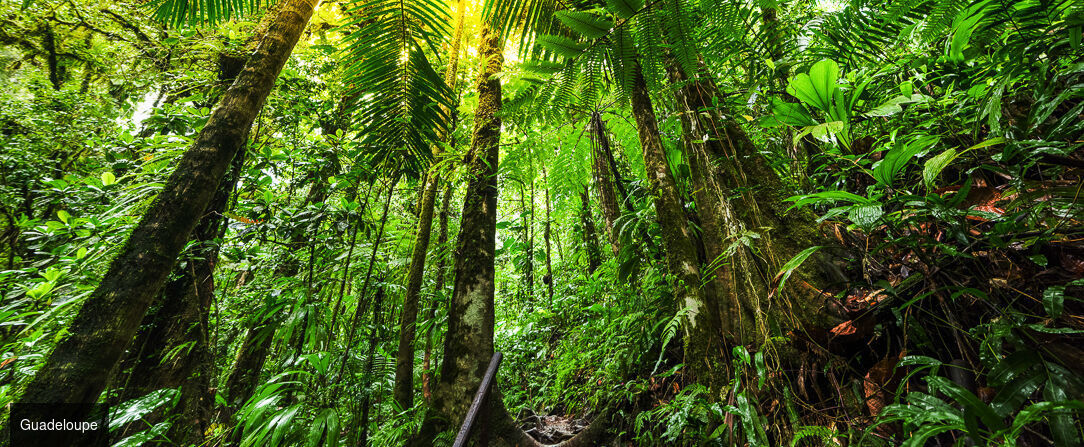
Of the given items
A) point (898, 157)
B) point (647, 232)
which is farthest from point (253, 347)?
point (898, 157)

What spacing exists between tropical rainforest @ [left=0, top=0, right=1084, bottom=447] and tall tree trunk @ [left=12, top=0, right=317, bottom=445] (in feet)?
0.03

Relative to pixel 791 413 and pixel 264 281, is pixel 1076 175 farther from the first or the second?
pixel 264 281

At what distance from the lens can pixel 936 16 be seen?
3.63 feet

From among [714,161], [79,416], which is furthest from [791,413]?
[79,416]

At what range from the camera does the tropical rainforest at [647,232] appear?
Answer: 3.22 ft

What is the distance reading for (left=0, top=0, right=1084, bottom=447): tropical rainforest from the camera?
98 cm

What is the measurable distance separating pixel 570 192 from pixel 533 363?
2.47 m

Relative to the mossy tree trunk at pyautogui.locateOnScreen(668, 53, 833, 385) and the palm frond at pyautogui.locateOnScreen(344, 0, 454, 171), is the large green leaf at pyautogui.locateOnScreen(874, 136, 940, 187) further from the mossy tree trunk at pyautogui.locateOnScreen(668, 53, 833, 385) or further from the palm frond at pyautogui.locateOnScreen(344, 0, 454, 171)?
the palm frond at pyautogui.locateOnScreen(344, 0, 454, 171)

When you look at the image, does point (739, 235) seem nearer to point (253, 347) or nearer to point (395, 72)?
point (395, 72)

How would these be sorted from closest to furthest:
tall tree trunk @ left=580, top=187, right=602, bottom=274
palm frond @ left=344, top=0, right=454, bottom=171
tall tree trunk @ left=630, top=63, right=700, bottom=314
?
palm frond @ left=344, top=0, right=454, bottom=171 → tall tree trunk @ left=630, top=63, right=700, bottom=314 → tall tree trunk @ left=580, top=187, right=602, bottom=274

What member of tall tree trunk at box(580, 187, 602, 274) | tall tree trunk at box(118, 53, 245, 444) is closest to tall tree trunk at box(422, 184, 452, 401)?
tall tree trunk at box(118, 53, 245, 444)

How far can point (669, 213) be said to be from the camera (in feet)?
6.54

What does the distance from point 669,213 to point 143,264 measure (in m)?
2.31

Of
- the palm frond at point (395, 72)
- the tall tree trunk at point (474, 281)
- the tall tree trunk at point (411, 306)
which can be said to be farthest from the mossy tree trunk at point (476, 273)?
the palm frond at point (395, 72)
